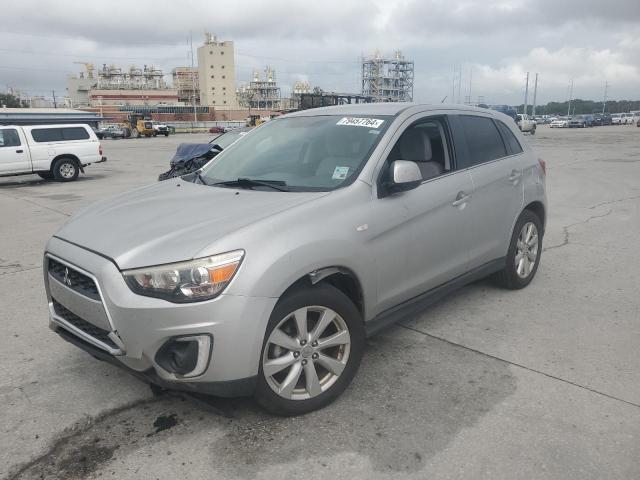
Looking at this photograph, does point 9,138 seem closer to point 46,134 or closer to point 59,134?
point 46,134

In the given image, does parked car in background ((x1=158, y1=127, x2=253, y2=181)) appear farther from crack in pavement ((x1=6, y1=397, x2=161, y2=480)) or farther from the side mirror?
crack in pavement ((x1=6, y1=397, x2=161, y2=480))

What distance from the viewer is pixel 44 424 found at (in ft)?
9.48

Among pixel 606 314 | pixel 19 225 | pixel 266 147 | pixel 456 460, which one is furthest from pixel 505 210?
pixel 19 225

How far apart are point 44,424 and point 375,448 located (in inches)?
71.3

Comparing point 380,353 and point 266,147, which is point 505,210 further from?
point 266,147

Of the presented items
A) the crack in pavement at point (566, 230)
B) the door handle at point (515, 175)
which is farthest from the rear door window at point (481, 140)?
the crack in pavement at point (566, 230)

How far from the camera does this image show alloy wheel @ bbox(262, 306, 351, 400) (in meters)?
2.73

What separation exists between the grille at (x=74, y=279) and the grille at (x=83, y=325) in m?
0.17

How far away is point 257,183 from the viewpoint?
3.46 meters

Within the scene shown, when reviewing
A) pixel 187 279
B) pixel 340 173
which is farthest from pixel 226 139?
pixel 187 279

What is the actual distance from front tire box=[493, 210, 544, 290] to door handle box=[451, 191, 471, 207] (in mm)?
933

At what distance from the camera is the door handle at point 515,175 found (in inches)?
178

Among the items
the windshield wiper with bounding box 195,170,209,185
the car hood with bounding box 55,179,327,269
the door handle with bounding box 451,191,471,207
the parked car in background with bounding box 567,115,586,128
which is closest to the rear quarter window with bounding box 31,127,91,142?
the windshield wiper with bounding box 195,170,209,185

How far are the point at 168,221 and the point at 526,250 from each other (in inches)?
135
